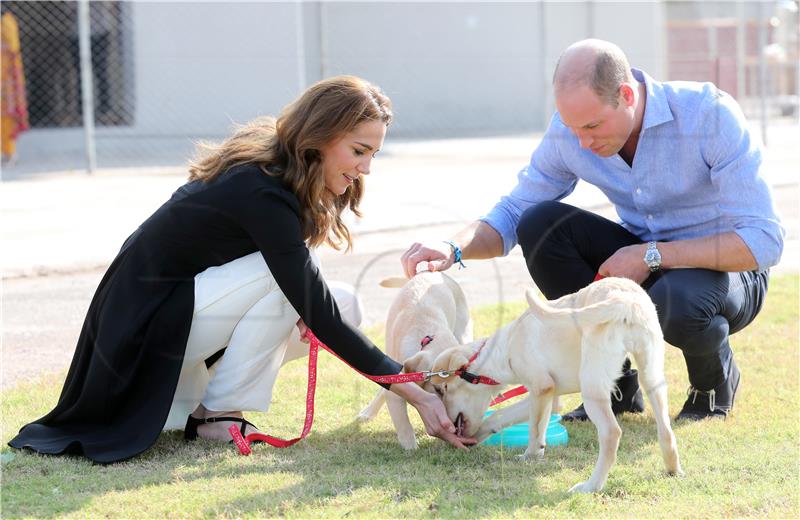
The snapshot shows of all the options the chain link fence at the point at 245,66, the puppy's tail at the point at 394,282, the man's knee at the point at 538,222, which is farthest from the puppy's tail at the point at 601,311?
the chain link fence at the point at 245,66

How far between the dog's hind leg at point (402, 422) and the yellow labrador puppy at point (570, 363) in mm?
143

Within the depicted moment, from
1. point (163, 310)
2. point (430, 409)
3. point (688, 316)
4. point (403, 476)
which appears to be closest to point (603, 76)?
point (688, 316)

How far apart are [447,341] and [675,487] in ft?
3.33

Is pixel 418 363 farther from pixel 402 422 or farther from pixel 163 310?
pixel 163 310

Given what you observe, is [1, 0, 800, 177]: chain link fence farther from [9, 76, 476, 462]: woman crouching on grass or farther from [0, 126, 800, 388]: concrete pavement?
[9, 76, 476, 462]: woman crouching on grass

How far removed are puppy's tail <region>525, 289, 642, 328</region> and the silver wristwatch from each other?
652mm

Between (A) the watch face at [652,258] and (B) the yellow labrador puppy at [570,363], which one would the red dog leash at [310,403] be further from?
(A) the watch face at [652,258]

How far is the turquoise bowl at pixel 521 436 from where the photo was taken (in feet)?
11.1

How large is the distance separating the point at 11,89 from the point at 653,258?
32.4 ft

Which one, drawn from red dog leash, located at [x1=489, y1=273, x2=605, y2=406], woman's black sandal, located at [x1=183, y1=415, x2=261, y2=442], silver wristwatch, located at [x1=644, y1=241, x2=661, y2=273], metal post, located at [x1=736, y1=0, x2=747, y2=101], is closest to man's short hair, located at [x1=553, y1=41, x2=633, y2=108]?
silver wristwatch, located at [x1=644, y1=241, x2=661, y2=273]

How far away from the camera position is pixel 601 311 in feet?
9.06

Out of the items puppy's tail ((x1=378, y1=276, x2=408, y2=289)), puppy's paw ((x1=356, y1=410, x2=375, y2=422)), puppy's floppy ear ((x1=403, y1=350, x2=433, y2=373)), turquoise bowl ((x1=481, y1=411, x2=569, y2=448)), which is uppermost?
puppy's tail ((x1=378, y1=276, x2=408, y2=289))

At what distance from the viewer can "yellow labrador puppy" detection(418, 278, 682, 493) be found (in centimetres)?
280

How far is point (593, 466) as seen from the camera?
313cm
